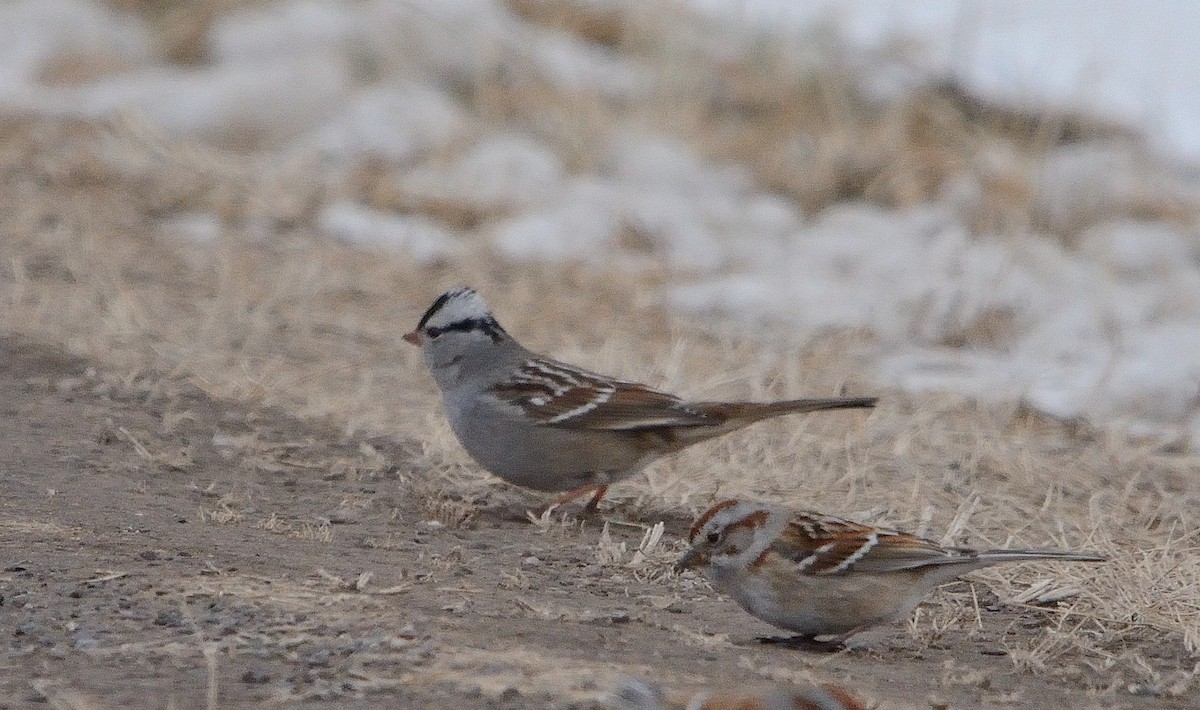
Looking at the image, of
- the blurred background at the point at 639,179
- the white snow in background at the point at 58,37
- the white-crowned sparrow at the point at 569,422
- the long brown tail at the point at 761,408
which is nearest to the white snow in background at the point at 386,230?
the blurred background at the point at 639,179

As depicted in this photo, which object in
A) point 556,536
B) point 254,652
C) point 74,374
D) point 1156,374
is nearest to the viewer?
point 254,652

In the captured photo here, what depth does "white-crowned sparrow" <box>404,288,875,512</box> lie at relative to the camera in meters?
6.06

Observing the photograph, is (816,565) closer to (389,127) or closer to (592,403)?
(592,403)

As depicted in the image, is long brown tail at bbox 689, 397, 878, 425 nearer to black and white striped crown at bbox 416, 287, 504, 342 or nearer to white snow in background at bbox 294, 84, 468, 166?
black and white striped crown at bbox 416, 287, 504, 342

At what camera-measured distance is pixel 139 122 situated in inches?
467

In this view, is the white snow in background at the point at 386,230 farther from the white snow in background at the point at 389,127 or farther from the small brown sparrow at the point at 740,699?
the small brown sparrow at the point at 740,699

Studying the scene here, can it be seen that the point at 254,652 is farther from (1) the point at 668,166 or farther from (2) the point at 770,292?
(1) the point at 668,166

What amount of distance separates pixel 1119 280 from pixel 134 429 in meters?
6.16

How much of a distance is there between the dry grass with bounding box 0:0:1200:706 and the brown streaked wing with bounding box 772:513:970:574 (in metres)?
0.33

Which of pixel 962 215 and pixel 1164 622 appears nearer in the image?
pixel 1164 622

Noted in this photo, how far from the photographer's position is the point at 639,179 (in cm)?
1185

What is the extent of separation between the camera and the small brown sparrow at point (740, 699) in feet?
11.3

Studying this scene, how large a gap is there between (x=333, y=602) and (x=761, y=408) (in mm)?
1943

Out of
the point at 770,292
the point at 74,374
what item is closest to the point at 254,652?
the point at 74,374
